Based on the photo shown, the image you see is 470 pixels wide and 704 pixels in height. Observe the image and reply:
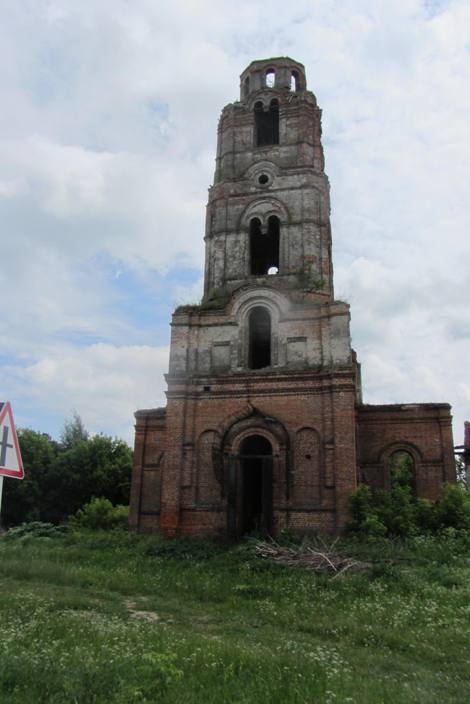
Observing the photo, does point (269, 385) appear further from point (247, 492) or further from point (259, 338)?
point (247, 492)

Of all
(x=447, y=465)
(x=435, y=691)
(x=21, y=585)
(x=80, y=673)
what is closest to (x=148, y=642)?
(x=80, y=673)

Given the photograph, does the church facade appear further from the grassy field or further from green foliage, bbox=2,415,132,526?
green foliage, bbox=2,415,132,526

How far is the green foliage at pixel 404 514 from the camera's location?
1509cm

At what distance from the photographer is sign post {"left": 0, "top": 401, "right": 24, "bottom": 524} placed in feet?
19.4

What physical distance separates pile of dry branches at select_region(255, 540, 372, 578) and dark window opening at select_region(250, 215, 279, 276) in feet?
34.9

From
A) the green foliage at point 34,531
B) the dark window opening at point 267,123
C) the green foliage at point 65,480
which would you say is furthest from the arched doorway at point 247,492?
the green foliage at point 65,480

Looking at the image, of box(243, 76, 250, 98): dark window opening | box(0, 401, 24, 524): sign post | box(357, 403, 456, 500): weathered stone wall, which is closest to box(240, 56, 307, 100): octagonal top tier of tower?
box(243, 76, 250, 98): dark window opening

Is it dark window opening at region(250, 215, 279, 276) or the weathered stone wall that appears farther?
dark window opening at region(250, 215, 279, 276)

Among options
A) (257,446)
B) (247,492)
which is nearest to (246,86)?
(257,446)

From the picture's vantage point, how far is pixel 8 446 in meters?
5.99

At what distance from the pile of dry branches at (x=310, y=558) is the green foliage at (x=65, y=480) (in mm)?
20801

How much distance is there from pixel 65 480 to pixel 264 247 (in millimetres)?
20624

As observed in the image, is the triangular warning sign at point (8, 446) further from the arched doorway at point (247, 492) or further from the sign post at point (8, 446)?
the arched doorway at point (247, 492)

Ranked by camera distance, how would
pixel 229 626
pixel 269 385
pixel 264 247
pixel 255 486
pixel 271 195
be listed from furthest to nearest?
pixel 264 247 < pixel 271 195 < pixel 255 486 < pixel 269 385 < pixel 229 626
